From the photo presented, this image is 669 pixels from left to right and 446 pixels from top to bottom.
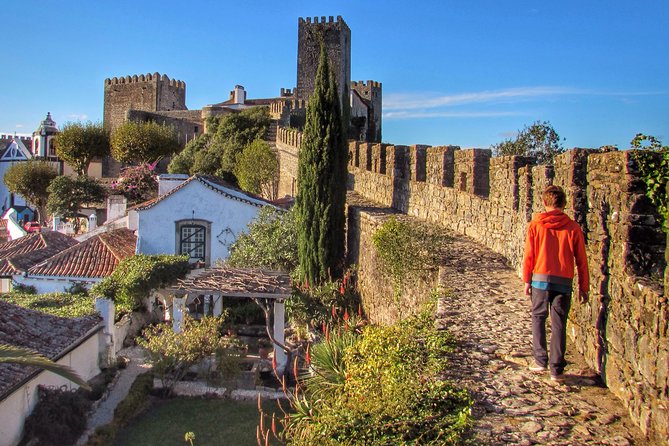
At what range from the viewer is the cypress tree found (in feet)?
48.5

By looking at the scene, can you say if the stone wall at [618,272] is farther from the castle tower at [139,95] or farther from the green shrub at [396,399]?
the castle tower at [139,95]

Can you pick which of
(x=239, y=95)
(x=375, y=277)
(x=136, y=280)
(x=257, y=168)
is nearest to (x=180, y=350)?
(x=136, y=280)

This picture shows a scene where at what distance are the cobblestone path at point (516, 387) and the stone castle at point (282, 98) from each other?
31591 mm

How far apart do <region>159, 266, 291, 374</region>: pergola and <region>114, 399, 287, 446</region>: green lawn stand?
1.44 m

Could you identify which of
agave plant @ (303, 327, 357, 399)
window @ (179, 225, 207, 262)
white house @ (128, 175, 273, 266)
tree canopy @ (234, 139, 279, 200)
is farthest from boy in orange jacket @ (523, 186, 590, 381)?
tree canopy @ (234, 139, 279, 200)

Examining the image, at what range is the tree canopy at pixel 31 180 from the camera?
49.7 metres

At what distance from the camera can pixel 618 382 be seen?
3.92 m

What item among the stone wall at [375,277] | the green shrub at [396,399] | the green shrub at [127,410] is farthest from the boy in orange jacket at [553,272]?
the green shrub at [127,410]

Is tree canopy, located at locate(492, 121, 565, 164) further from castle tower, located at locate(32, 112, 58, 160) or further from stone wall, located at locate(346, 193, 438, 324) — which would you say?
castle tower, located at locate(32, 112, 58, 160)

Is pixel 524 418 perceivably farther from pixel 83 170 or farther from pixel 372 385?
pixel 83 170

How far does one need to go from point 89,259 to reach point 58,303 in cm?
329

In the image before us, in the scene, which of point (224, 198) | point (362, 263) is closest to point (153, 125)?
point (224, 198)

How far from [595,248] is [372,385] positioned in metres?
1.86

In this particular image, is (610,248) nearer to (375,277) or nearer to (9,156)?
(375,277)
